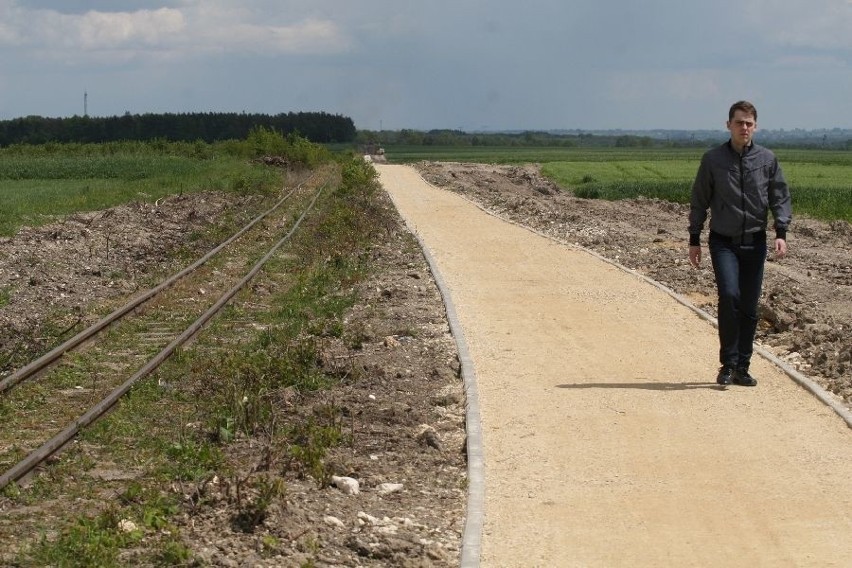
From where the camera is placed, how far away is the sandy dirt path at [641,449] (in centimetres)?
686

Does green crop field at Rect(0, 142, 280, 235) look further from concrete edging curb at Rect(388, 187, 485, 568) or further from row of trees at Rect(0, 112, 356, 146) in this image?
row of trees at Rect(0, 112, 356, 146)

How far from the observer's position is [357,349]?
42.7 ft

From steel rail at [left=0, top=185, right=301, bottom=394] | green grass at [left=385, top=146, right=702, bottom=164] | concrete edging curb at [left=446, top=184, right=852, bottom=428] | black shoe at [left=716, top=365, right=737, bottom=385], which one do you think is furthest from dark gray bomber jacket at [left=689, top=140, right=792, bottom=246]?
green grass at [left=385, top=146, right=702, bottom=164]

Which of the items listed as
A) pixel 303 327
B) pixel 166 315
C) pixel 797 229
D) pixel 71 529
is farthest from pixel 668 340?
pixel 797 229

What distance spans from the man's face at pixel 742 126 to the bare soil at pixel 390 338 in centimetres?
226

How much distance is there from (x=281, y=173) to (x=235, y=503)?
49.6 metres

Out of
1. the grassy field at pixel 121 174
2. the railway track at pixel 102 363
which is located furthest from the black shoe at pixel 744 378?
the grassy field at pixel 121 174

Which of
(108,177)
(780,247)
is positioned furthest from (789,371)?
(108,177)

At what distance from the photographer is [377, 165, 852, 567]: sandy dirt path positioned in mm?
6859

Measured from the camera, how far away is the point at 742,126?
10484 millimetres

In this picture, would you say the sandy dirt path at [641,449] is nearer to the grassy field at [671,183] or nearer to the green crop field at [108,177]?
the green crop field at [108,177]

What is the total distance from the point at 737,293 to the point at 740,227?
0.56 metres

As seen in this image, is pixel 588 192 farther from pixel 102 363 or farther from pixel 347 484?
pixel 347 484

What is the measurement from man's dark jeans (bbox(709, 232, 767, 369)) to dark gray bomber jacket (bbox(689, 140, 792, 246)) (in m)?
0.15
